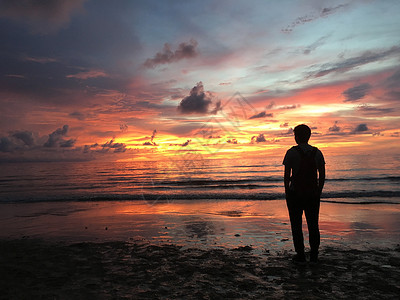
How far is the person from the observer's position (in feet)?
17.5

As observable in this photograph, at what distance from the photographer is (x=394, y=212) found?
1267 cm

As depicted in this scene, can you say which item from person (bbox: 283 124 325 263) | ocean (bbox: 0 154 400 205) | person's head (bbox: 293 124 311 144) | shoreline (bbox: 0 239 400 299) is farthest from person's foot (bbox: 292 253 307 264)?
ocean (bbox: 0 154 400 205)

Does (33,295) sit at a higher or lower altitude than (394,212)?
higher

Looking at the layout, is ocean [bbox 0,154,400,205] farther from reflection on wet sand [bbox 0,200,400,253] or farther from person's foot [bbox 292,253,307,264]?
person's foot [bbox 292,253,307,264]

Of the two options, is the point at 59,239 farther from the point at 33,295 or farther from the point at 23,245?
the point at 33,295

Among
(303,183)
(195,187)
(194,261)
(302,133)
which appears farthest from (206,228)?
(195,187)

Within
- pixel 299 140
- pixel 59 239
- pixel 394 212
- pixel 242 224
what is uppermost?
pixel 299 140

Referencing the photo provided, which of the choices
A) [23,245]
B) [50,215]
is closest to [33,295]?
[23,245]

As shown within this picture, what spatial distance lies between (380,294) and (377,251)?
2932 millimetres

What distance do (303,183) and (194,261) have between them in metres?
2.70

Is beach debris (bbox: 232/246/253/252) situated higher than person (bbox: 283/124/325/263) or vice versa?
person (bbox: 283/124/325/263)

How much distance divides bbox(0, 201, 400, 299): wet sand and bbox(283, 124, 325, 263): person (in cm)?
51

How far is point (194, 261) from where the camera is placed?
224 inches

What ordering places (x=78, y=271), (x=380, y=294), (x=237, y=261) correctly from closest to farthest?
(x=380, y=294) < (x=78, y=271) < (x=237, y=261)
